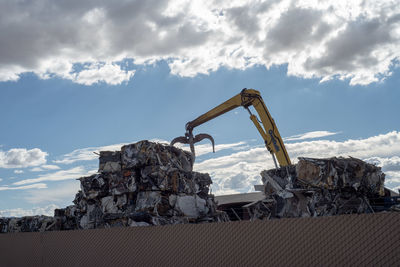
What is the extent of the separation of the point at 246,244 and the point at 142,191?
4.35m

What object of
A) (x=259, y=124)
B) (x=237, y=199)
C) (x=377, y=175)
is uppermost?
(x=259, y=124)

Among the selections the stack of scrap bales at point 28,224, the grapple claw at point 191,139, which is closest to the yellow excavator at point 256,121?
the grapple claw at point 191,139

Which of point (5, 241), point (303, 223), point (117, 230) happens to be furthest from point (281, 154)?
point (5, 241)

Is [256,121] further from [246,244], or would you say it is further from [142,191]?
[246,244]

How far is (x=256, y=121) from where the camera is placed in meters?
14.0

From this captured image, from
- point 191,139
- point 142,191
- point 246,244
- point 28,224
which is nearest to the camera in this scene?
point 246,244

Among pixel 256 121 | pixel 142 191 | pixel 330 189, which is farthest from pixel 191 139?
pixel 330 189

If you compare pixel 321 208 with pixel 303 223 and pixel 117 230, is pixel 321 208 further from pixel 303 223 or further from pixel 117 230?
pixel 117 230

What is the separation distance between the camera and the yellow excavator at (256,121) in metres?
13.4

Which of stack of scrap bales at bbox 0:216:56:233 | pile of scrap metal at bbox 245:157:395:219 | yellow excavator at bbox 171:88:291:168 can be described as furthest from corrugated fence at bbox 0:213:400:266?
yellow excavator at bbox 171:88:291:168

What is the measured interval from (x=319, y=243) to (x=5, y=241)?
30.5ft

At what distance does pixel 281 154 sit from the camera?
13.3 meters

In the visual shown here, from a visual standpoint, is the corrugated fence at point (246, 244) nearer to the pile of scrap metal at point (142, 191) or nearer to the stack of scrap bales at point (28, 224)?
the pile of scrap metal at point (142, 191)

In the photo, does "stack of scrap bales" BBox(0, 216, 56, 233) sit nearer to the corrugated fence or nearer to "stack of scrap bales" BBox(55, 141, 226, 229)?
"stack of scrap bales" BBox(55, 141, 226, 229)
